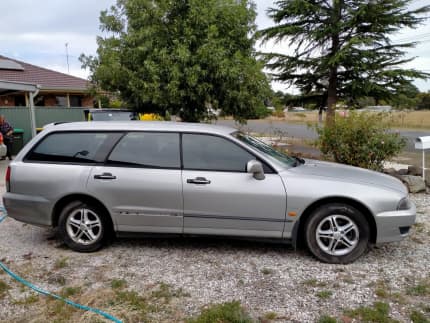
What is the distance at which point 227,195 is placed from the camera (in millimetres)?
3490

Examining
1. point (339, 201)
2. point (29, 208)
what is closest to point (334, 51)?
point (339, 201)

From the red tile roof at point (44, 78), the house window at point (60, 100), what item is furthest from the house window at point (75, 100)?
the red tile roof at point (44, 78)

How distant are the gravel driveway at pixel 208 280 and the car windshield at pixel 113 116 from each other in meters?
6.11

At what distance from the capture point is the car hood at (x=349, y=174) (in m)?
3.55

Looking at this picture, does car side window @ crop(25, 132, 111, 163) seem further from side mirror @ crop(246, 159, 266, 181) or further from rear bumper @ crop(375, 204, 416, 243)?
rear bumper @ crop(375, 204, 416, 243)

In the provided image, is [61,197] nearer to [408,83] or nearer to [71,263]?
[71,263]

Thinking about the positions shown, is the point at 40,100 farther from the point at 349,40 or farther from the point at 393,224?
the point at 393,224

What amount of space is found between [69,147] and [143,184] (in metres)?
1.09

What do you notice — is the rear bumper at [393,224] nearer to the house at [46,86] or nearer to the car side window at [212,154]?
the car side window at [212,154]

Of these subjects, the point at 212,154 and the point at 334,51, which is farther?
the point at 334,51

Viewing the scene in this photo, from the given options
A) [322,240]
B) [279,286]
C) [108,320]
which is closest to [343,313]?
[279,286]

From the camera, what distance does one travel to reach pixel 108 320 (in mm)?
2570

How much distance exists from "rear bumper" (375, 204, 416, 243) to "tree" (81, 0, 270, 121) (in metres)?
4.65

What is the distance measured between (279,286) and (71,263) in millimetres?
2267
